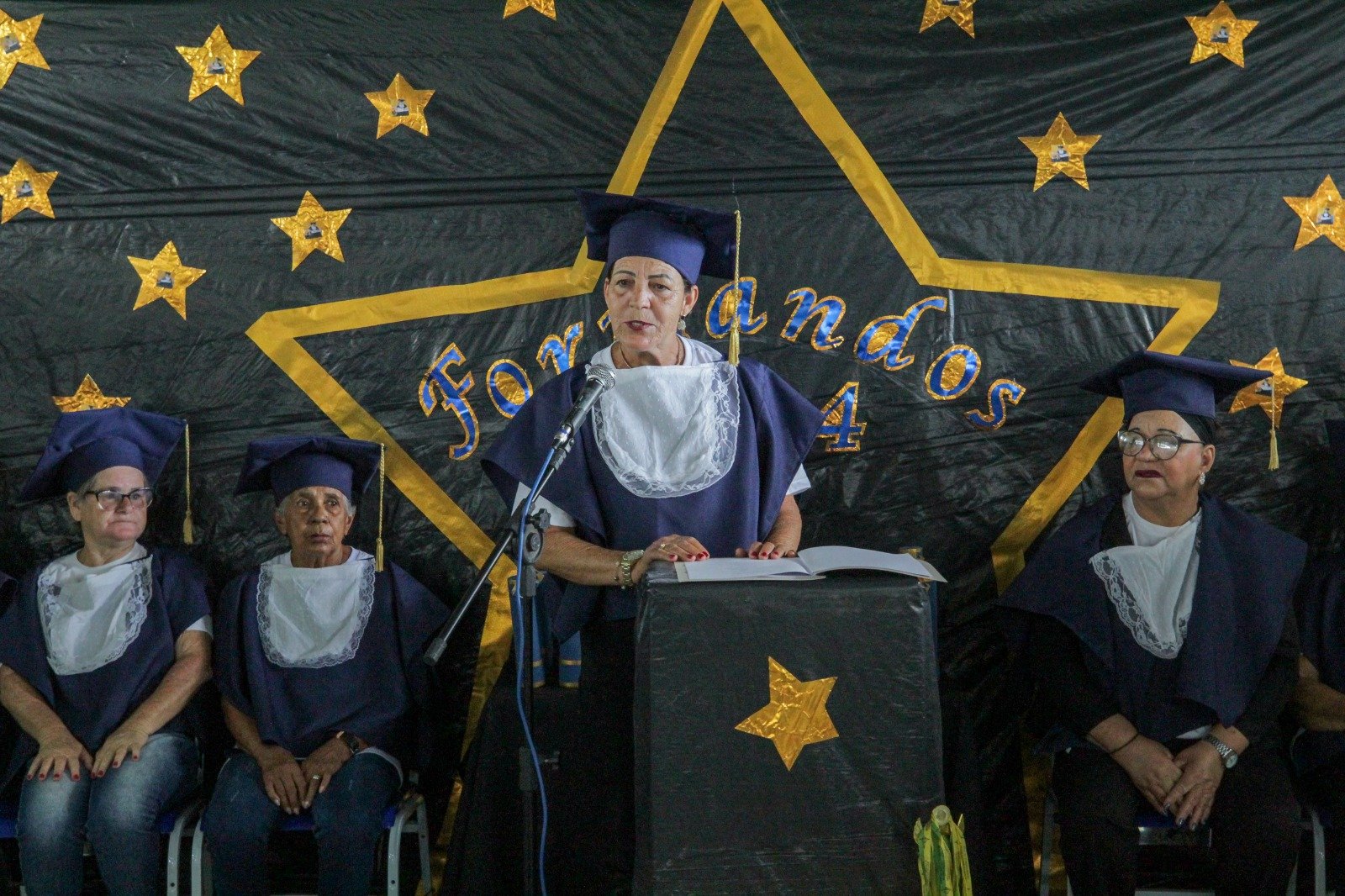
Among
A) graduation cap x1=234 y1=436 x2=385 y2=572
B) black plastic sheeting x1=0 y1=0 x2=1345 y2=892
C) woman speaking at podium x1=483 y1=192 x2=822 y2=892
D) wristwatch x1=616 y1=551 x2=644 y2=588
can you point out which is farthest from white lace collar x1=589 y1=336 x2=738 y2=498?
graduation cap x1=234 y1=436 x2=385 y2=572

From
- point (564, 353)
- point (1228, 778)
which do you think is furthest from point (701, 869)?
point (564, 353)

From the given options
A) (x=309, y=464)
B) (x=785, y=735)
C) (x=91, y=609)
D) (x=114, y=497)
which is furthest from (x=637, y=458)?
(x=91, y=609)

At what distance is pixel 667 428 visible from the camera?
9.91 ft

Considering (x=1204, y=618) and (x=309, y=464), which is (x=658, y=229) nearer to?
(x=309, y=464)

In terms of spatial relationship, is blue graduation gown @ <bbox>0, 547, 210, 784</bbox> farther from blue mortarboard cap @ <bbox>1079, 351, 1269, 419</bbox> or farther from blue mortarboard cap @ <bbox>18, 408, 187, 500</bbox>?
blue mortarboard cap @ <bbox>1079, 351, 1269, 419</bbox>

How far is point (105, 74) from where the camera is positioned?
394 centimetres

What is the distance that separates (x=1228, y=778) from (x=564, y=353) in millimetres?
2169

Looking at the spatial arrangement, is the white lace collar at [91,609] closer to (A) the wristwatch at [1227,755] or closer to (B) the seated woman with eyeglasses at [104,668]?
(B) the seated woman with eyeglasses at [104,668]

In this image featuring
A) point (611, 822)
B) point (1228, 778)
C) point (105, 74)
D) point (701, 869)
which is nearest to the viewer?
point (701, 869)

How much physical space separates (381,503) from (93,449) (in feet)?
2.69

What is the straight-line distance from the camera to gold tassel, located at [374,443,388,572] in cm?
370

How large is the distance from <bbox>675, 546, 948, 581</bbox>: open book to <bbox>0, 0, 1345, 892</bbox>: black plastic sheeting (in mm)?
1387

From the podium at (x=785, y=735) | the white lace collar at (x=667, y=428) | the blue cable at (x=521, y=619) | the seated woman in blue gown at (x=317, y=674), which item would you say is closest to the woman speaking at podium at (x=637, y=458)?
the white lace collar at (x=667, y=428)

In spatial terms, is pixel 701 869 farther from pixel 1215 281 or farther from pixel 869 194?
pixel 1215 281
